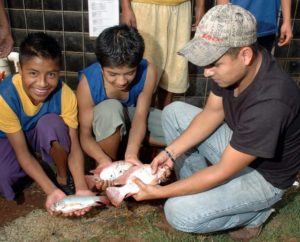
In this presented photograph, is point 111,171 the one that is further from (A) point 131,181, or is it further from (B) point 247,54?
(B) point 247,54

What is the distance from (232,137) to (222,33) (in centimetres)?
58

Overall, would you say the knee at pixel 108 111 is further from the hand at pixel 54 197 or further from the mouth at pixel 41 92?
the hand at pixel 54 197

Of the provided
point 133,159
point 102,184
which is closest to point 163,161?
point 133,159

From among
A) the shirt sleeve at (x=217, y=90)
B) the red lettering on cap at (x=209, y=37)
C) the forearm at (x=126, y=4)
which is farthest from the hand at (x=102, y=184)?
the forearm at (x=126, y=4)

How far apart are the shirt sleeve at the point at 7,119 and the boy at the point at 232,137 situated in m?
0.98

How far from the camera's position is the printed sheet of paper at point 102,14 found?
14.2 ft

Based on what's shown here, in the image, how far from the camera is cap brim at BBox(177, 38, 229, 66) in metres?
1.96

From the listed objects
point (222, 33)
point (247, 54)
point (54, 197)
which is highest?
point (222, 33)

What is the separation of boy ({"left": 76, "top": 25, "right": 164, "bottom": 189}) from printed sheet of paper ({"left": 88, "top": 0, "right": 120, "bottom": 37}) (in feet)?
5.11

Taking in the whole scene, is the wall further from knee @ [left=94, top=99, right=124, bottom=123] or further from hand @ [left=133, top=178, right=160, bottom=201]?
hand @ [left=133, top=178, right=160, bottom=201]

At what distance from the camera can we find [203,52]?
199 centimetres

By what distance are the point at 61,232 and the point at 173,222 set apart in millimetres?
774

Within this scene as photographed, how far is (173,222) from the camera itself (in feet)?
7.97

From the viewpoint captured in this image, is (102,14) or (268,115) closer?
(268,115)
